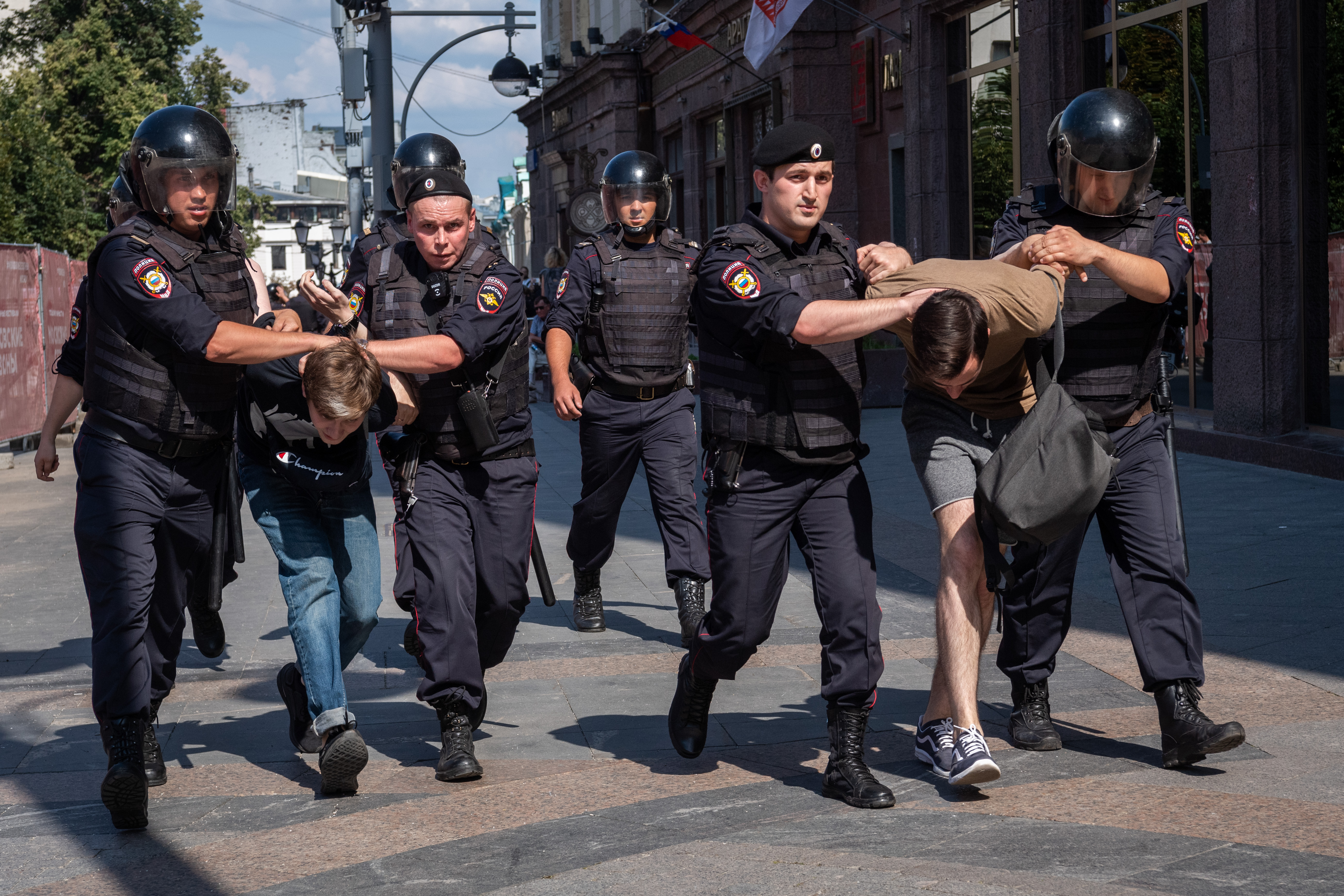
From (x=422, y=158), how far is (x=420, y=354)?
156cm

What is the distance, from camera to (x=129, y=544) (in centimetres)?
432

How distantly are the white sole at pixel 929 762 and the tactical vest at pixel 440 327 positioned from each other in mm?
1636

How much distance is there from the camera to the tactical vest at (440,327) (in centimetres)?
469

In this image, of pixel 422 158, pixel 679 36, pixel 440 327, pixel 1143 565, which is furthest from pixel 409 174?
pixel 679 36

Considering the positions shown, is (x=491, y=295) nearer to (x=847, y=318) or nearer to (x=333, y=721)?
(x=847, y=318)

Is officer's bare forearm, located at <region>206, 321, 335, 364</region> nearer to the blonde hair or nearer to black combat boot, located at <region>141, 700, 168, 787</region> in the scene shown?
the blonde hair

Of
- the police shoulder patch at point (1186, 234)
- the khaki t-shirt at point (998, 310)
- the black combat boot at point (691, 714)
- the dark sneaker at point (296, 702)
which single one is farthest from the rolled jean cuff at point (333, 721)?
the police shoulder patch at point (1186, 234)

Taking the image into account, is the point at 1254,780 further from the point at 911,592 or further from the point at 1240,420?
the point at 1240,420

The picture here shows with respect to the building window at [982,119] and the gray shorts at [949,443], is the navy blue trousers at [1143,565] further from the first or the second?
the building window at [982,119]

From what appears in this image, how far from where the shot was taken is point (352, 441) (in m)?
4.38

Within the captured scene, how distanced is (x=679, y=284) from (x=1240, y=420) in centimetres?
572

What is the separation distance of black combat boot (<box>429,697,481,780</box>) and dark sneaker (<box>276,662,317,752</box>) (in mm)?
454

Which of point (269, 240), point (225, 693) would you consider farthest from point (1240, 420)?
point (269, 240)

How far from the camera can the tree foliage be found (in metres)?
27.2
